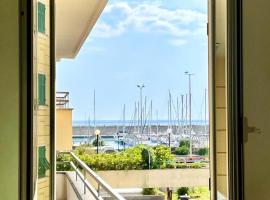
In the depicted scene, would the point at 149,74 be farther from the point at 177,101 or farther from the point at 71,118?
the point at 71,118

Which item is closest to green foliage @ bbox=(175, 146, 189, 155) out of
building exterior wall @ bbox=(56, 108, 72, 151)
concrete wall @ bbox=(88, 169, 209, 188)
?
concrete wall @ bbox=(88, 169, 209, 188)

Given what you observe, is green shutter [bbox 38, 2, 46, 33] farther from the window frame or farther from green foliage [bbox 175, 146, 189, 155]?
green foliage [bbox 175, 146, 189, 155]

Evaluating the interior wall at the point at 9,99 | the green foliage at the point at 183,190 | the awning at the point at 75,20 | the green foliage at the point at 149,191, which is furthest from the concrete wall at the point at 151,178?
the interior wall at the point at 9,99

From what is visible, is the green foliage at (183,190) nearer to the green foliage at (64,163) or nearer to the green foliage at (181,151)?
the green foliage at (181,151)

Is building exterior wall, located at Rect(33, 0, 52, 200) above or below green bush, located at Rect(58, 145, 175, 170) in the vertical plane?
above

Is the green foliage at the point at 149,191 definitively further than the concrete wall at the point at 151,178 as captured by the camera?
No

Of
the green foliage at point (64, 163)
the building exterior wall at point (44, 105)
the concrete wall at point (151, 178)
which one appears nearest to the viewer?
the building exterior wall at point (44, 105)

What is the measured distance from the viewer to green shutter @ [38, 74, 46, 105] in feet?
6.56

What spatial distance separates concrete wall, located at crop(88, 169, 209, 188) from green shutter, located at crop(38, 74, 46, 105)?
21.5ft

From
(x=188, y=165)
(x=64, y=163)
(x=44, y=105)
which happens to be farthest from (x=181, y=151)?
(x=44, y=105)

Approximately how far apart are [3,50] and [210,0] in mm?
1220

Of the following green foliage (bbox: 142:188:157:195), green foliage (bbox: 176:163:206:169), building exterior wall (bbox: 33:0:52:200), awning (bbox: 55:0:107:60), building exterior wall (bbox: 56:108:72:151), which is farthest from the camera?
green foliage (bbox: 142:188:157:195)

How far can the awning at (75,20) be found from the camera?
3.59 metres

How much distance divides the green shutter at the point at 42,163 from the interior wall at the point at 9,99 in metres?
0.25
